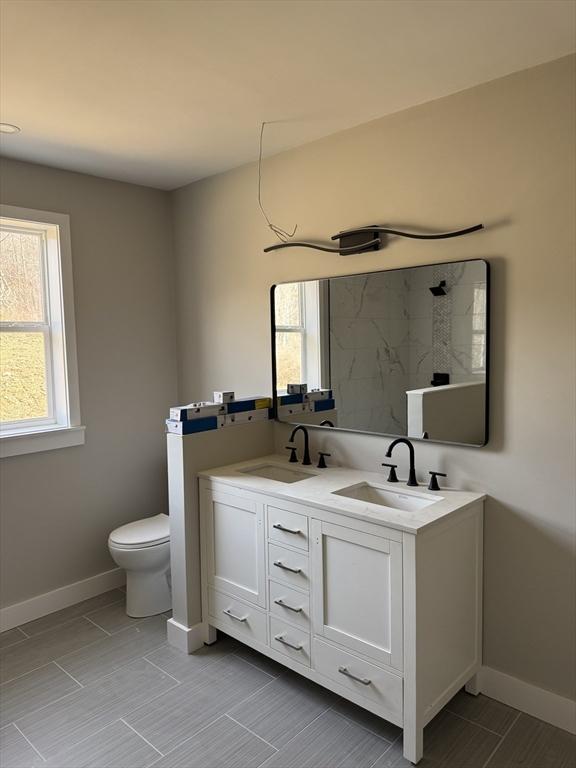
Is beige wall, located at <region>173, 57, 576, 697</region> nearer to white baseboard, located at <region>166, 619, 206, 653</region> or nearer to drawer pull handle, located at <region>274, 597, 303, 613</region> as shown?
drawer pull handle, located at <region>274, 597, 303, 613</region>

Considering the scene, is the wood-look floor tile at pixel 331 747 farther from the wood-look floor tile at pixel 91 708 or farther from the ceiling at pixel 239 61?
the ceiling at pixel 239 61

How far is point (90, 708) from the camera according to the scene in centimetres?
234

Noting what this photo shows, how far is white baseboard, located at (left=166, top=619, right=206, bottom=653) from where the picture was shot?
2.73 metres

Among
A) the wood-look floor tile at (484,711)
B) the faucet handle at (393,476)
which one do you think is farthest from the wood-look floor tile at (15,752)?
the faucet handle at (393,476)

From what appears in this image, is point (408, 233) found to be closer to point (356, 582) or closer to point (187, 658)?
point (356, 582)

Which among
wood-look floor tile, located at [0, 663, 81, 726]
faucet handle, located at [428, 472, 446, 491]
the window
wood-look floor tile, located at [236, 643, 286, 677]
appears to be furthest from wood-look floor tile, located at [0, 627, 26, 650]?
A: faucet handle, located at [428, 472, 446, 491]

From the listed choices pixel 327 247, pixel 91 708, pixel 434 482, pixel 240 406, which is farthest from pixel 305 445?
pixel 91 708

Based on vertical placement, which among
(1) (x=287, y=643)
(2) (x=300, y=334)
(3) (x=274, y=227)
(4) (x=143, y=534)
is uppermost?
(3) (x=274, y=227)

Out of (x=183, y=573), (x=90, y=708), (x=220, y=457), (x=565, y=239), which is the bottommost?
(x=90, y=708)

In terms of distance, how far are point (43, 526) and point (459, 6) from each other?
123 inches

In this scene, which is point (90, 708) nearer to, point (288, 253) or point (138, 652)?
point (138, 652)

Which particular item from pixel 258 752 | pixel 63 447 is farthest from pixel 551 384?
pixel 63 447

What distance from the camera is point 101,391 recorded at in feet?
11.1

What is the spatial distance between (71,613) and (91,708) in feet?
3.02
